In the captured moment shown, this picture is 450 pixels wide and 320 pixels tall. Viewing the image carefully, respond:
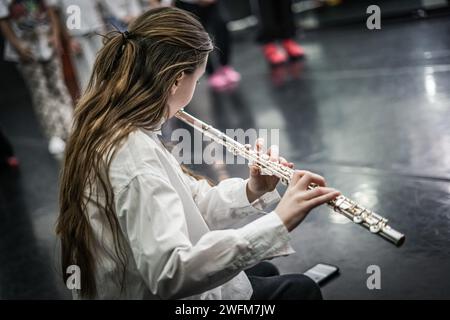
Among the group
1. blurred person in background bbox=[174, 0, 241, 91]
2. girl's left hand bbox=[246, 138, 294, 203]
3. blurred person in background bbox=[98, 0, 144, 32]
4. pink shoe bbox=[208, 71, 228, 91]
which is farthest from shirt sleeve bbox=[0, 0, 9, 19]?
girl's left hand bbox=[246, 138, 294, 203]

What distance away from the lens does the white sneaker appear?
182 inches

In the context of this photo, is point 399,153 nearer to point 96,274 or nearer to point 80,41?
point 96,274

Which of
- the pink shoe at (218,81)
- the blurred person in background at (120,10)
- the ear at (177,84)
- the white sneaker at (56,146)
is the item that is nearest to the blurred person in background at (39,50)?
the white sneaker at (56,146)

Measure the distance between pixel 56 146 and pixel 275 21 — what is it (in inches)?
99.5

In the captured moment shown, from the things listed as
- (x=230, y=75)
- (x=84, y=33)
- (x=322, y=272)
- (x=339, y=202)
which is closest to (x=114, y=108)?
(x=339, y=202)

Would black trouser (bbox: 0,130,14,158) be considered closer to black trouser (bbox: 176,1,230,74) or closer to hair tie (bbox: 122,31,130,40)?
black trouser (bbox: 176,1,230,74)

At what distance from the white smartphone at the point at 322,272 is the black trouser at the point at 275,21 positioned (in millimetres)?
3831

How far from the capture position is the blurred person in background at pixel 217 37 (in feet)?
17.0

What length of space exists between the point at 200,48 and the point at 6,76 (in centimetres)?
698

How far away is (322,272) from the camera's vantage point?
218 centimetres

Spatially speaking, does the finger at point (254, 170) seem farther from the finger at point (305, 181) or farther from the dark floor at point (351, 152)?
the dark floor at point (351, 152)

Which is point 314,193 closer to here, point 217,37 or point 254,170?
point 254,170
